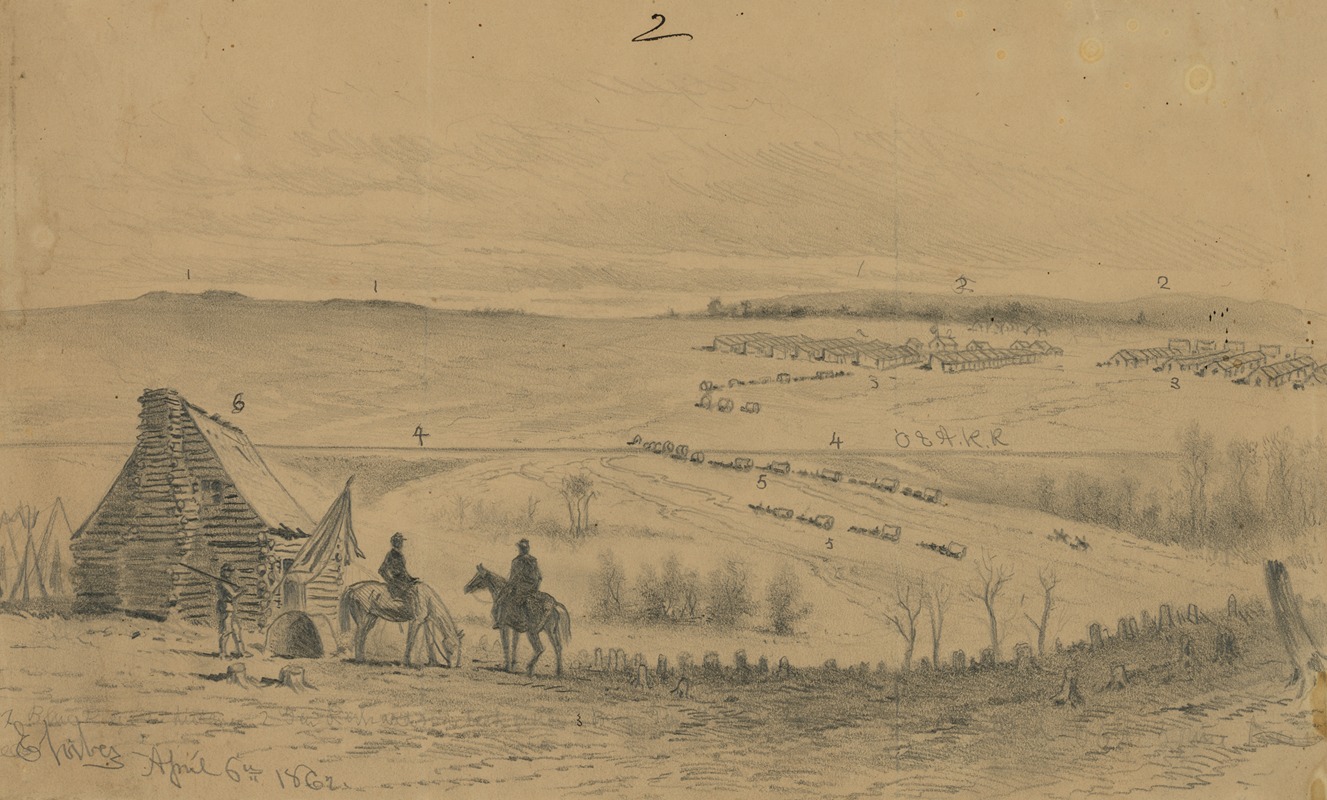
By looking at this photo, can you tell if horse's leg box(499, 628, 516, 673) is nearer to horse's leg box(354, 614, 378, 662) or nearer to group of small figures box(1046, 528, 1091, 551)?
horse's leg box(354, 614, 378, 662)

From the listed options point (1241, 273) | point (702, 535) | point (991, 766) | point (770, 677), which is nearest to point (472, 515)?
point (702, 535)

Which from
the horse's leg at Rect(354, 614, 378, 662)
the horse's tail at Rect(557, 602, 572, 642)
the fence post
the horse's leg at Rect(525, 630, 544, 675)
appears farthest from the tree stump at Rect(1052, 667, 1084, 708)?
the horse's leg at Rect(354, 614, 378, 662)

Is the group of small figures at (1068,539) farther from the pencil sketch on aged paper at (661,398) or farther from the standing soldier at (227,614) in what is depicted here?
the standing soldier at (227,614)

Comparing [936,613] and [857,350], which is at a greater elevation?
[857,350]

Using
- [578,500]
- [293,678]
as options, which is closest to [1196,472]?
[578,500]

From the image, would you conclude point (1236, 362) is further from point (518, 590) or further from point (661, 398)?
point (518, 590)

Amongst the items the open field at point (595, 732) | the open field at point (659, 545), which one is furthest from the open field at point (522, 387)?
the open field at point (595, 732)

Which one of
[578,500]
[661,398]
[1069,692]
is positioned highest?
[661,398]
